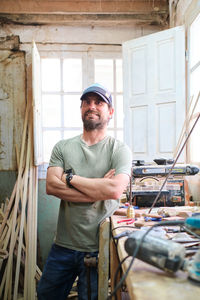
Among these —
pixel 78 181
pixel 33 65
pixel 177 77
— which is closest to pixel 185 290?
pixel 78 181

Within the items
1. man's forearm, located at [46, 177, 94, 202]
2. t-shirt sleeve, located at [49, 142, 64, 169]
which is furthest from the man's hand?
t-shirt sleeve, located at [49, 142, 64, 169]

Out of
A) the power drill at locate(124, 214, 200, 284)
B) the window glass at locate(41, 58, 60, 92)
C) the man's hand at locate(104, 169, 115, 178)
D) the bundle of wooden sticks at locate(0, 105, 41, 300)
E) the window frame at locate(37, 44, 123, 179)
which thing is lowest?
the bundle of wooden sticks at locate(0, 105, 41, 300)

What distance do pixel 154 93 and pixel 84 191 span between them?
1.93 metres

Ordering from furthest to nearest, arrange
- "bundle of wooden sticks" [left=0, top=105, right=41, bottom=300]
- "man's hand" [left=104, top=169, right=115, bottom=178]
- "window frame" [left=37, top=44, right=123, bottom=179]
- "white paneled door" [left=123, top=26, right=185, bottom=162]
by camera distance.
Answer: "window frame" [left=37, top=44, right=123, bottom=179], "white paneled door" [left=123, top=26, right=185, bottom=162], "bundle of wooden sticks" [left=0, top=105, right=41, bottom=300], "man's hand" [left=104, top=169, right=115, bottom=178]

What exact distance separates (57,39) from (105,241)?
3071 mm

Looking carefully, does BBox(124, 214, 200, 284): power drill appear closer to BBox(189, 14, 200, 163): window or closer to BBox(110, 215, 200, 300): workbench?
BBox(110, 215, 200, 300): workbench

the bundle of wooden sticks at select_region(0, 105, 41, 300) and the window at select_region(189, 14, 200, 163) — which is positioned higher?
the window at select_region(189, 14, 200, 163)

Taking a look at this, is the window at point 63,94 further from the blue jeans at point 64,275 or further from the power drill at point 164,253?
the power drill at point 164,253

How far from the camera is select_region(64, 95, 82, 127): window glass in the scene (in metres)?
3.72

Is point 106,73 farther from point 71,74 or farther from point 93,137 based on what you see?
point 93,137

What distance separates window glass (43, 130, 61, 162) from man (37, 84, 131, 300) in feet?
6.12

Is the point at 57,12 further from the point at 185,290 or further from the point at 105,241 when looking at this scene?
the point at 185,290

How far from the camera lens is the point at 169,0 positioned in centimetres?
350

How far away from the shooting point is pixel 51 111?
3.72 metres
